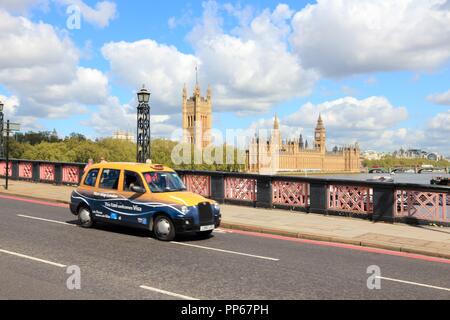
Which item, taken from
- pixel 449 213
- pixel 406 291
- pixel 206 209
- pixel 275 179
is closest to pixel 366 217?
pixel 449 213

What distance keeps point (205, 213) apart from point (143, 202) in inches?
63.1

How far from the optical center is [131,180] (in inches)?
484

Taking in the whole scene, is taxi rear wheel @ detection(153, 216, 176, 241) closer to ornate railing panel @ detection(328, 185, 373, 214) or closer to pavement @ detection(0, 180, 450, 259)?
pavement @ detection(0, 180, 450, 259)

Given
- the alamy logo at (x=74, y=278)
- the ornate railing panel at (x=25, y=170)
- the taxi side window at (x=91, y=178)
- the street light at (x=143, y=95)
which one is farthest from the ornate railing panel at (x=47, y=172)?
the alamy logo at (x=74, y=278)

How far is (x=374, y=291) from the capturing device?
24.4 ft

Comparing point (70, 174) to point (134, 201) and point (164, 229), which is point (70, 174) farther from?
point (164, 229)

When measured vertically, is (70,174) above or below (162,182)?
above

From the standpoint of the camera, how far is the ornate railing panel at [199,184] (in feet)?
64.7

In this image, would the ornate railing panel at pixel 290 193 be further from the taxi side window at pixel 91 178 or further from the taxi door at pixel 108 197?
the taxi side window at pixel 91 178

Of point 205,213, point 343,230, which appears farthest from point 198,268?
point 343,230

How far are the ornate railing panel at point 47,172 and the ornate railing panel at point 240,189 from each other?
39.4 ft

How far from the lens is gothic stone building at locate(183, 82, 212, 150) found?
588 ft

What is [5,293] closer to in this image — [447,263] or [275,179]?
[447,263]
